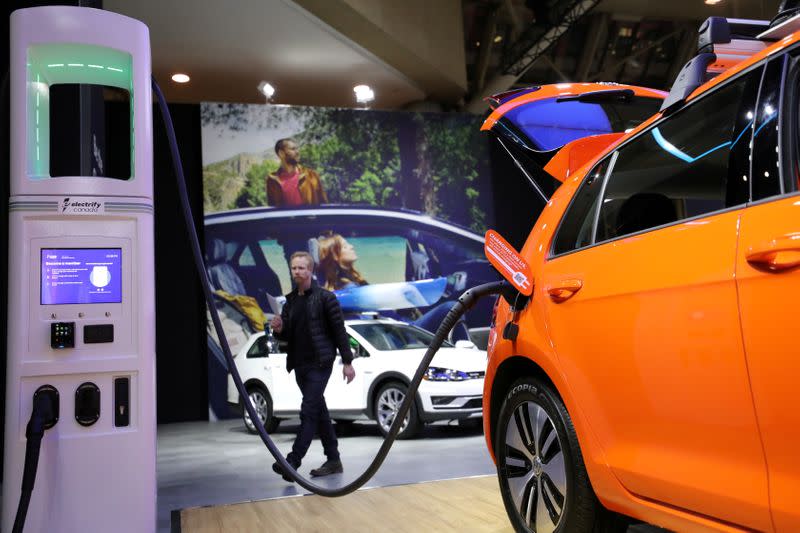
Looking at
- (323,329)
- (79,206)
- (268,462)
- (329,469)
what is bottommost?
(268,462)

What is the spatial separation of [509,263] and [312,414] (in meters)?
3.05

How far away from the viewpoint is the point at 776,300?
1.54 m

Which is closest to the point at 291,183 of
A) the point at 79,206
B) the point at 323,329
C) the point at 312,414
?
the point at 323,329

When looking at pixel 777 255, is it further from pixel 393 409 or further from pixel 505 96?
pixel 393 409

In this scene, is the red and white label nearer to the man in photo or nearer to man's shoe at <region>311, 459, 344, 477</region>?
man's shoe at <region>311, 459, 344, 477</region>

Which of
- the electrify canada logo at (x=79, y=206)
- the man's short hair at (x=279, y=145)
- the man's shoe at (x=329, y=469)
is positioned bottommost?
the man's shoe at (x=329, y=469)

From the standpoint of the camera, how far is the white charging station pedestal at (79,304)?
2869 mm

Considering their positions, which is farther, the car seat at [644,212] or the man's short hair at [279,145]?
the man's short hair at [279,145]

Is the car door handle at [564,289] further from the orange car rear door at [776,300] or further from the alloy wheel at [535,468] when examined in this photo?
the orange car rear door at [776,300]

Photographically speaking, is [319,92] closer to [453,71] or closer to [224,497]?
[453,71]

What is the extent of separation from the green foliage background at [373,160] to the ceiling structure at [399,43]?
62cm

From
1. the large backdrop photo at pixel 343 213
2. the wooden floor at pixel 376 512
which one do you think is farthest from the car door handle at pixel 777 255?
the large backdrop photo at pixel 343 213

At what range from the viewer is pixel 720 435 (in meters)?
1.75

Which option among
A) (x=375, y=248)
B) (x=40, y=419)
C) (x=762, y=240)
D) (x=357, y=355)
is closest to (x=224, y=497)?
(x=40, y=419)
